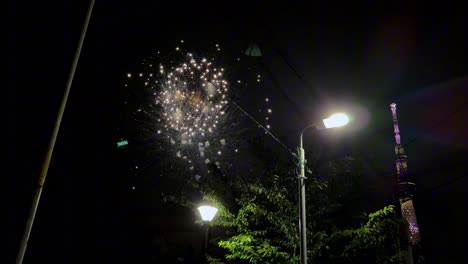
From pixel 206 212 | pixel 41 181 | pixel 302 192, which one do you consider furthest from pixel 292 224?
pixel 41 181

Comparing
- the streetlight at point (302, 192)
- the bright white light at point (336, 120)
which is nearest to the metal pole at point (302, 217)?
the streetlight at point (302, 192)

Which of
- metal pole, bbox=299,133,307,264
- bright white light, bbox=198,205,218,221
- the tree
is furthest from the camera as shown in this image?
bright white light, bbox=198,205,218,221

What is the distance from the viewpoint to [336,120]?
782cm

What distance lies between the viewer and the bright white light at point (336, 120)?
774 centimetres

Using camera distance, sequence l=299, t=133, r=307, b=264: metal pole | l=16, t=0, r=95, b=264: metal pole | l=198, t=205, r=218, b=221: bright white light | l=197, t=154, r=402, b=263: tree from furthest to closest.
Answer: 1. l=198, t=205, r=218, b=221: bright white light
2. l=197, t=154, r=402, b=263: tree
3. l=299, t=133, r=307, b=264: metal pole
4. l=16, t=0, r=95, b=264: metal pole

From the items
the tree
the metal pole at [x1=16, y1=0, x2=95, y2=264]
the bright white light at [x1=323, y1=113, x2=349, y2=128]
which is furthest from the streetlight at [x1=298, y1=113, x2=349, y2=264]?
the metal pole at [x1=16, y1=0, x2=95, y2=264]

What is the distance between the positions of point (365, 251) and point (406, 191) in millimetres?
39167

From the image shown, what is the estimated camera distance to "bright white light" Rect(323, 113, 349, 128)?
25.4ft

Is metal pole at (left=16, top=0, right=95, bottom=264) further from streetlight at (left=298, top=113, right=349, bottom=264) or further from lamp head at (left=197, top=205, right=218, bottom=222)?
streetlight at (left=298, top=113, right=349, bottom=264)

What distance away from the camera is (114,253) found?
12.1m

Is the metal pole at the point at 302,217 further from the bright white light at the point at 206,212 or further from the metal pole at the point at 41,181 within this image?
the metal pole at the point at 41,181

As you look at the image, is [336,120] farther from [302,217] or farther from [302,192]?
[302,217]

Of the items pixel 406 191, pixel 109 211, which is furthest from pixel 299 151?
pixel 406 191

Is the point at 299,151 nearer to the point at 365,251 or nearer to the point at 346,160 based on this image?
the point at 346,160
